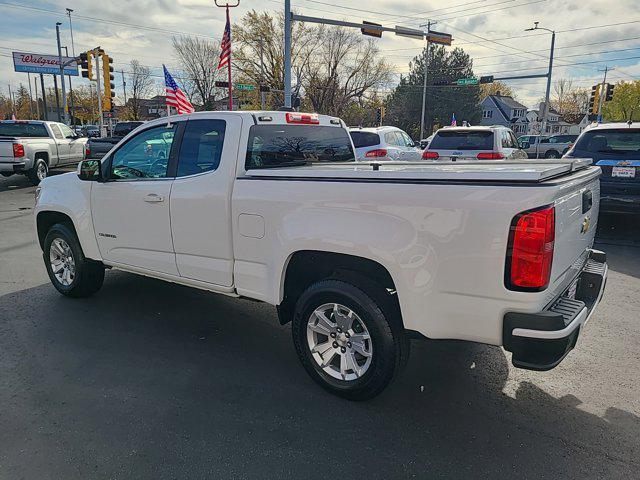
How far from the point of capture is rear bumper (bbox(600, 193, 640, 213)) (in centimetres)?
714

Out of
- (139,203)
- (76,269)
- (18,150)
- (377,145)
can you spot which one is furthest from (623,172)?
(18,150)

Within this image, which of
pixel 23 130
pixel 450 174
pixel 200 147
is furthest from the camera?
pixel 23 130

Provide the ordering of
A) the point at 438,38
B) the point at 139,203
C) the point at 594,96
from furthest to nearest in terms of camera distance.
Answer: the point at 594,96
the point at 438,38
the point at 139,203

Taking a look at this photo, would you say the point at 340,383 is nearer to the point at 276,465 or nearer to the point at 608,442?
the point at 276,465

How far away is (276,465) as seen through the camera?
2596 mm

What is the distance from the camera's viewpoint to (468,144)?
10234 mm

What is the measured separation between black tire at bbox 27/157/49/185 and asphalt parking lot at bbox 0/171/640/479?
1148 cm

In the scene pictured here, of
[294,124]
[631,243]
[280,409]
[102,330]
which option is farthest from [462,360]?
[631,243]

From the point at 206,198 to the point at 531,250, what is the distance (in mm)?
2399

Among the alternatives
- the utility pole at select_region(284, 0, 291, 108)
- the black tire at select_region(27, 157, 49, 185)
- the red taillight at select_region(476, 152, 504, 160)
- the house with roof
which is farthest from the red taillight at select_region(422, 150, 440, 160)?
the house with roof

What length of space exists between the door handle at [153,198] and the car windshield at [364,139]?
8566 millimetres

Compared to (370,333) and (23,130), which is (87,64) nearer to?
(23,130)

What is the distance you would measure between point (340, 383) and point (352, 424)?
326 mm

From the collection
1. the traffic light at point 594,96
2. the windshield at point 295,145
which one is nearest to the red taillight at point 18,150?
the windshield at point 295,145
